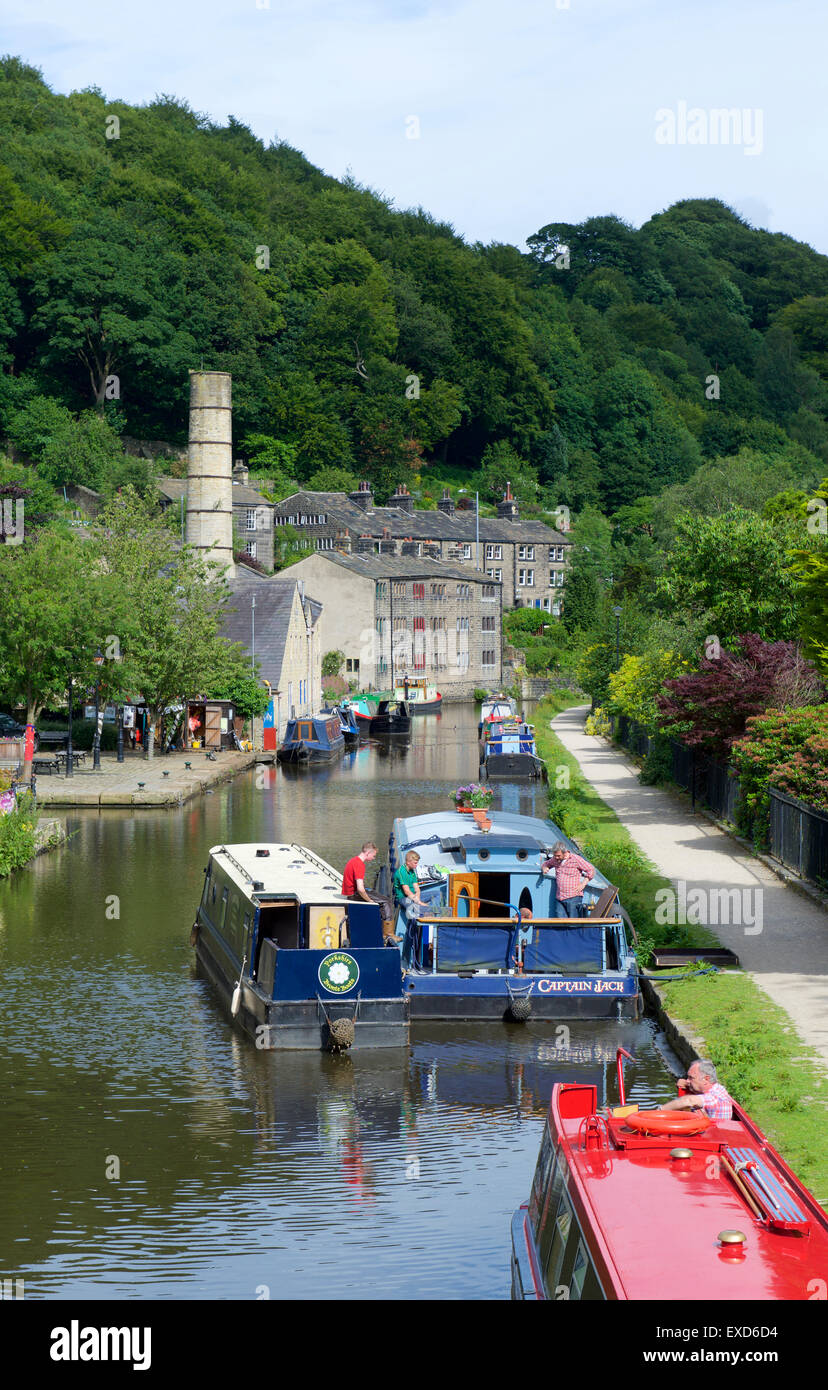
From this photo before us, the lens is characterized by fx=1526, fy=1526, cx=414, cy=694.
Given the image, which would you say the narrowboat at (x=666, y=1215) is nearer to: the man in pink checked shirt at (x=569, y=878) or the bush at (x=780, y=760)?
the man in pink checked shirt at (x=569, y=878)

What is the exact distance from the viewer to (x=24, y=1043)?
58.4 ft

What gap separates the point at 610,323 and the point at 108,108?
195ft

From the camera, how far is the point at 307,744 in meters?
52.7

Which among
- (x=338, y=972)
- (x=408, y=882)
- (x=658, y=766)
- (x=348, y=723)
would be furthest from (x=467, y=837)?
(x=348, y=723)

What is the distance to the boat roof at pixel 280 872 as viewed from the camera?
19.1 meters

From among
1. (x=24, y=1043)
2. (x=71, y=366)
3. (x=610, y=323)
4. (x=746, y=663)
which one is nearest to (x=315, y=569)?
(x=71, y=366)

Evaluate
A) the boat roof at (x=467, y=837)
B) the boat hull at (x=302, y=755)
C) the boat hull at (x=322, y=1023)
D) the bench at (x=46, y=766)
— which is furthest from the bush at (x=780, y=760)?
the boat hull at (x=302, y=755)

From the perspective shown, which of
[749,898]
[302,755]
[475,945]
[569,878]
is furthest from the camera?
[302,755]

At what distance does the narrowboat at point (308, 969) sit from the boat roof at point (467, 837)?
1.75 meters

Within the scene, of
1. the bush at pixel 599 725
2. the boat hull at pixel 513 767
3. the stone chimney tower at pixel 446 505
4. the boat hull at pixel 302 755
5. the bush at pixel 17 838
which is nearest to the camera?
the bush at pixel 17 838

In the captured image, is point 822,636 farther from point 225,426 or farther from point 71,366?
point 71,366

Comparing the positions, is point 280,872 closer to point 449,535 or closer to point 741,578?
point 741,578

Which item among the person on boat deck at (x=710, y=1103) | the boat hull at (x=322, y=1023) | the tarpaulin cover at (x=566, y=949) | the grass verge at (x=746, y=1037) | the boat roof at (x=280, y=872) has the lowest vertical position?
the boat hull at (x=322, y=1023)

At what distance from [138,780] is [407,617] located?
49937mm
